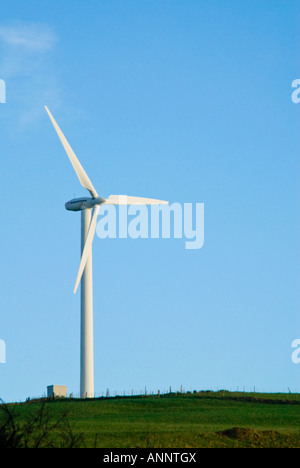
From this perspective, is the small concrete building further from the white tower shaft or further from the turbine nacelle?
the turbine nacelle

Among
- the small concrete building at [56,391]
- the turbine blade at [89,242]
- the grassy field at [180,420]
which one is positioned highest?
the turbine blade at [89,242]

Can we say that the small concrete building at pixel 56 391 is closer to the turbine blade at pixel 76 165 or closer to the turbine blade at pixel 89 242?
the turbine blade at pixel 89 242

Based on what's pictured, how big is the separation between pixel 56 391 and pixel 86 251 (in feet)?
39.6

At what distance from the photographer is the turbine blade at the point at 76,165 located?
67562 millimetres

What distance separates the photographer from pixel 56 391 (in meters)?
65.6

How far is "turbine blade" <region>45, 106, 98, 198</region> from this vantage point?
222ft

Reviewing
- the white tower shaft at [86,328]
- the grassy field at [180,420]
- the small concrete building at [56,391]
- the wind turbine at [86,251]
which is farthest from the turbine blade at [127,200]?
the grassy field at [180,420]

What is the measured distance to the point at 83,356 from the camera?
6844 cm

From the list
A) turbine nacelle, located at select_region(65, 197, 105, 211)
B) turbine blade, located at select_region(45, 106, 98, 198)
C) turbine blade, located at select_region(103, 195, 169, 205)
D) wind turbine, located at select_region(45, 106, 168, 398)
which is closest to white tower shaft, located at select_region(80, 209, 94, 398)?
wind turbine, located at select_region(45, 106, 168, 398)

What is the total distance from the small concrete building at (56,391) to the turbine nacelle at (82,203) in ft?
53.9

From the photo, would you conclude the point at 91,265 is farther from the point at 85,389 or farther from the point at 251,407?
the point at 251,407

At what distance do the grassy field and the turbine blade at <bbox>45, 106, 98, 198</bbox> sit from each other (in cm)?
2001

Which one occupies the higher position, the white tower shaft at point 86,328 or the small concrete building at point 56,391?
the white tower shaft at point 86,328
